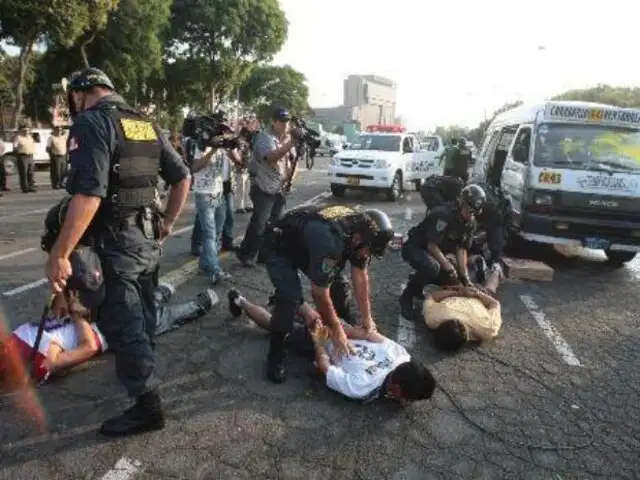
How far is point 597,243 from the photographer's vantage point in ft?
23.1

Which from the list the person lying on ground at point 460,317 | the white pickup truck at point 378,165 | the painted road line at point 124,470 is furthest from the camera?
the white pickup truck at point 378,165

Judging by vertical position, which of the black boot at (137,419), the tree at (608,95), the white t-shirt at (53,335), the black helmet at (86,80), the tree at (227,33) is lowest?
the black boot at (137,419)

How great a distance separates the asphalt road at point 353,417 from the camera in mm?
2889

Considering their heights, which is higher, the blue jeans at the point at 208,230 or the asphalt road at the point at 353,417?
the blue jeans at the point at 208,230

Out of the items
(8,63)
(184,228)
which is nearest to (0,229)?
(184,228)

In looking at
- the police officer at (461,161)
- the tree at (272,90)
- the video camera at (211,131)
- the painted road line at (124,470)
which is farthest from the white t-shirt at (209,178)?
the tree at (272,90)

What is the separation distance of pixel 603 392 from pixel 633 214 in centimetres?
379

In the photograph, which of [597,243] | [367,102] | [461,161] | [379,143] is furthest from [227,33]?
[367,102]

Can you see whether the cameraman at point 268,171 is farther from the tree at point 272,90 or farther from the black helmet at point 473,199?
the tree at point 272,90

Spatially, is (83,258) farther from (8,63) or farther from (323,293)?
(8,63)

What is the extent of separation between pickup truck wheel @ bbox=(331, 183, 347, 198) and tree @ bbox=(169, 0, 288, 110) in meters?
20.6

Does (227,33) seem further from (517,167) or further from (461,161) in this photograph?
(517,167)

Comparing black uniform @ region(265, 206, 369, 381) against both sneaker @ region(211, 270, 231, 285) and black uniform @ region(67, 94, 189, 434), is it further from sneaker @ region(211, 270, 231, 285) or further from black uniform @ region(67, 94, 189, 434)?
sneaker @ region(211, 270, 231, 285)

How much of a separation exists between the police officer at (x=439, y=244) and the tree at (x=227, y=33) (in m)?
28.8
